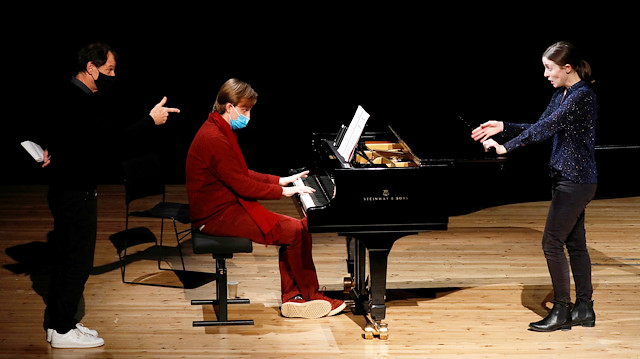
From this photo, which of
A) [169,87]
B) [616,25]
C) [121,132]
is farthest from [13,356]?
[616,25]

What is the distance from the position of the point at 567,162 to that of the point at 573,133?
0.50 ft

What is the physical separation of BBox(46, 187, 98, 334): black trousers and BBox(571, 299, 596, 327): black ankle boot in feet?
8.60

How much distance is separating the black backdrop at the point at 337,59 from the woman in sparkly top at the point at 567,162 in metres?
3.50

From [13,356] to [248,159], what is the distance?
447cm

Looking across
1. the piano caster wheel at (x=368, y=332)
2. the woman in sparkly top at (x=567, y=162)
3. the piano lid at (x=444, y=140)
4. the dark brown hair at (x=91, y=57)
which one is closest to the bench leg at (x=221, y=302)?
the piano caster wheel at (x=368, y=332)

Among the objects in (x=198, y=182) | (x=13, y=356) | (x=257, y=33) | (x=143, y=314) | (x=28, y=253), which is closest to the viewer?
(x=13, y=356)

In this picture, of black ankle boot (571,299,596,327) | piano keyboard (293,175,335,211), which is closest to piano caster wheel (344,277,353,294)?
piano keyboard (293,175,335,211)

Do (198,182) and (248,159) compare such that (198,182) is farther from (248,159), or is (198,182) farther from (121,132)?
(248,159)

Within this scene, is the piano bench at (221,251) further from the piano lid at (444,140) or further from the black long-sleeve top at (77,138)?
the piano lid at (444,140)

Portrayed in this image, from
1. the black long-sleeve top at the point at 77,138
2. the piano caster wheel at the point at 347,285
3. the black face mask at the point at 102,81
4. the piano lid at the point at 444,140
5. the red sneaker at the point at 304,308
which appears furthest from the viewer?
the piano lid at the point at 444,140

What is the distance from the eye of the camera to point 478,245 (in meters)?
5.91

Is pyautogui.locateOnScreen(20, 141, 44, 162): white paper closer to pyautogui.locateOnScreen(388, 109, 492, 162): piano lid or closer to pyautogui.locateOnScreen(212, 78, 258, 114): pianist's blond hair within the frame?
pyautogui.locateOnScreen(212, 78, 258, 114): pianist's blond hair

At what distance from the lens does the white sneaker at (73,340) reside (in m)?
3.96

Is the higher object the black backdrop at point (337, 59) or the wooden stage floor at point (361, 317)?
the black backdrop at point (337, 59)
